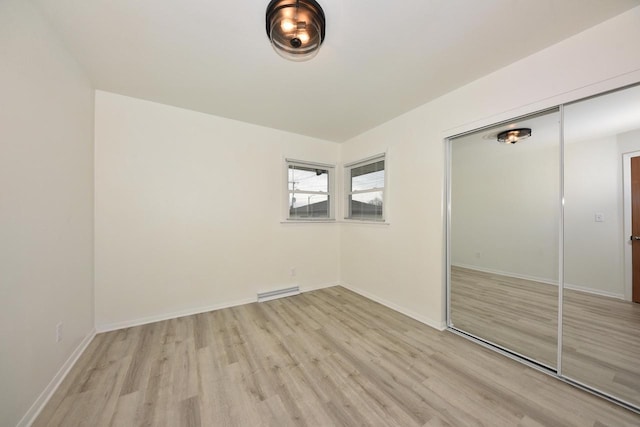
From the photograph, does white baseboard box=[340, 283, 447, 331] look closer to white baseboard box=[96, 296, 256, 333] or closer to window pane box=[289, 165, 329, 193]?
white baseboard box=[96, 296, 256, 333]

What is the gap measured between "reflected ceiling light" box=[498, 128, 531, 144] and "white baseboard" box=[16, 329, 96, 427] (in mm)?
4530

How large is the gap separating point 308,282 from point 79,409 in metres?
2.63

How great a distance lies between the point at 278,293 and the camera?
3307mm

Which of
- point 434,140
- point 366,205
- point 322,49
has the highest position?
point 322,49

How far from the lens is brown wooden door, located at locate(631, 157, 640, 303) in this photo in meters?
1.59

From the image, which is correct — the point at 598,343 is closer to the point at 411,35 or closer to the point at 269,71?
the point at 411,35

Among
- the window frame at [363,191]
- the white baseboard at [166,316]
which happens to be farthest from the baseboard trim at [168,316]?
the window frame at [363,191]

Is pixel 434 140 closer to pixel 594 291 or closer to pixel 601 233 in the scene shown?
pixel 601 233

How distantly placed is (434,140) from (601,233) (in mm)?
1559

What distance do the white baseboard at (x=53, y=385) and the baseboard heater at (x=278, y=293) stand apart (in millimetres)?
1749

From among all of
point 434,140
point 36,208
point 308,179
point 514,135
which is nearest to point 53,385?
point 36,208

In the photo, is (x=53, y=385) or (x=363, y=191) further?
(x=363, y=191)

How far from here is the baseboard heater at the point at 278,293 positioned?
10.4ft

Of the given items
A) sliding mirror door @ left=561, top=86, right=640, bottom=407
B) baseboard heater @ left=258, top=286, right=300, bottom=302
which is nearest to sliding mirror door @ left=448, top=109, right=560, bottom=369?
sliding mirror door @ left=561, top=86, right=640, bottom=407
